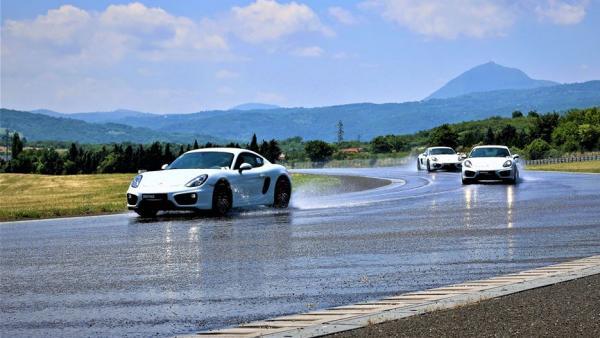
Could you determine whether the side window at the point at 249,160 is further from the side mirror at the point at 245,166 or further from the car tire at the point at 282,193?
the car tire at the point at 282,193

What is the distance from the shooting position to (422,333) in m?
6.33

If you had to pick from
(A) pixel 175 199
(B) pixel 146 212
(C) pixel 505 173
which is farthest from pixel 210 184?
(C) pixel 505 173

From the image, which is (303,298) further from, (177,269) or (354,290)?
(177,269)

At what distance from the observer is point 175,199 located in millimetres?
18734

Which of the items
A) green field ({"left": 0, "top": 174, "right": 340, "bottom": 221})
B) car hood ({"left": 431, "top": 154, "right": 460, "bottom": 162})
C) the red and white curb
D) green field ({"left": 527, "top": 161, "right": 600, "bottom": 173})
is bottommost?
green field ({"left": 0, "top": 174, "right": 340, "bottom": 221})

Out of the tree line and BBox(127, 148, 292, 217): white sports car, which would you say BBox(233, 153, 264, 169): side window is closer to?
BBox(127, 148, 292, 217): white sports car

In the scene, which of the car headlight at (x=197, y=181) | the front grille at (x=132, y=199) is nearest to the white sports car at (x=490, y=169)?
the car headlight at (x=197, y=181)

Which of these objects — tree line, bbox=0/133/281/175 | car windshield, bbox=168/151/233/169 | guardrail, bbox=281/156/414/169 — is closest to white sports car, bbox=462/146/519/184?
car windshield, bbox=168/151/233/169

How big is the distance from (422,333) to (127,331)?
216 centimetres

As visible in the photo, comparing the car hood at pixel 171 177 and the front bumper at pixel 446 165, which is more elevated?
the car hood at pixel 171 177

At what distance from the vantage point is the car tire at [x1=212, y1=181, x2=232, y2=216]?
1912 centimetres

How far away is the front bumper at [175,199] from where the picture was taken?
18734 mm

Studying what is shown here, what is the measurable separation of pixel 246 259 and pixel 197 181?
7.90 m

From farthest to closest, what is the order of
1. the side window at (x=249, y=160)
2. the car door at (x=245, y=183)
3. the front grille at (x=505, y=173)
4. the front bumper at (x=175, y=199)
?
1. the front grille at (x=505, y=173)
2. the side window at (x=249, y=160)
3. the car door at (x=245, y=183)
4. the front bumper at (x=175, y=199)
